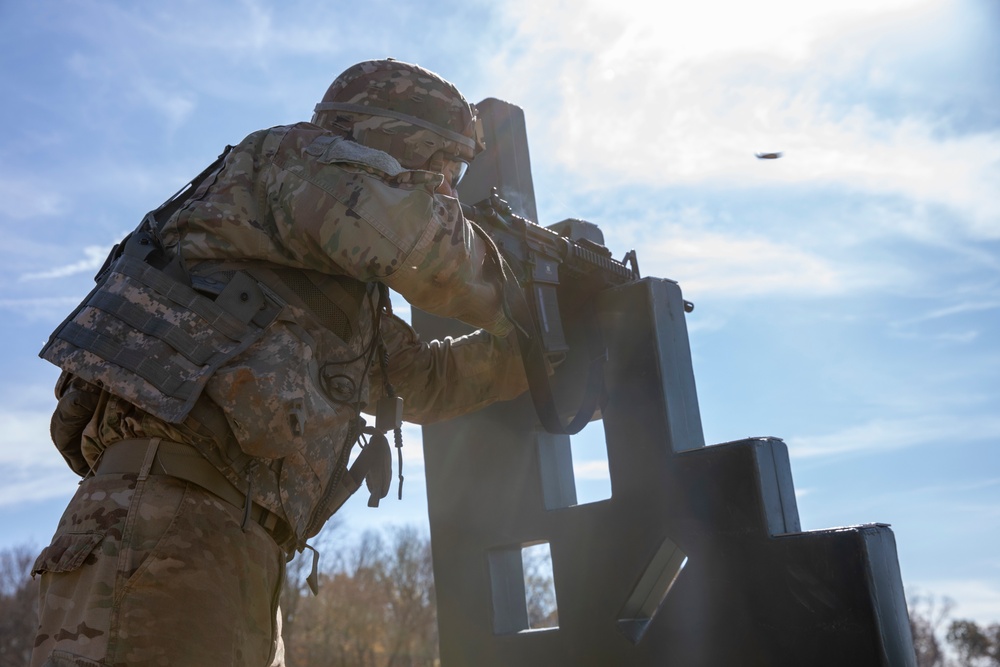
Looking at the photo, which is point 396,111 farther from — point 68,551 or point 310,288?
point 68,551

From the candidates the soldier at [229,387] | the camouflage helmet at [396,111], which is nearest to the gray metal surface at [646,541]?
the soldier at [229,387]

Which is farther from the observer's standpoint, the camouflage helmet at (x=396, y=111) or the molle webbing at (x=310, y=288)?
the camouflage helmet at (x=396, y=111)

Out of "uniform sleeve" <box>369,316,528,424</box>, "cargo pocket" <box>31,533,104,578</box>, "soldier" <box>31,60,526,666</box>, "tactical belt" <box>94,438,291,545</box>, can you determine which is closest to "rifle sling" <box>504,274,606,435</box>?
"uniform sleeve" <box>369,316,528,424</box>

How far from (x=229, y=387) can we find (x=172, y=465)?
245mm

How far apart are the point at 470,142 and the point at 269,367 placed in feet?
3.70

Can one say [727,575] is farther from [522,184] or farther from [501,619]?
[522,184]

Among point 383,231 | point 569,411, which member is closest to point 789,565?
point 569,411

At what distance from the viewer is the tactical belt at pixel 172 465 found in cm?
240

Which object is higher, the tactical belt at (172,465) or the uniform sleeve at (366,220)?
the uniform sleeve at (366,220)

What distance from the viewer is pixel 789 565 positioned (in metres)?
2.85

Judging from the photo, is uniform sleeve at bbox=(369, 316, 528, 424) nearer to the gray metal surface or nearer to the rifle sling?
the rifle sling

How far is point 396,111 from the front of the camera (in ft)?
9.85

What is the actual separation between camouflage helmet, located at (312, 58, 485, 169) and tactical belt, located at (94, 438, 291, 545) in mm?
1148

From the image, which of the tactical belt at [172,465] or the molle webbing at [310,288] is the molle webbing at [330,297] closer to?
the molle webbing at [310,288]
